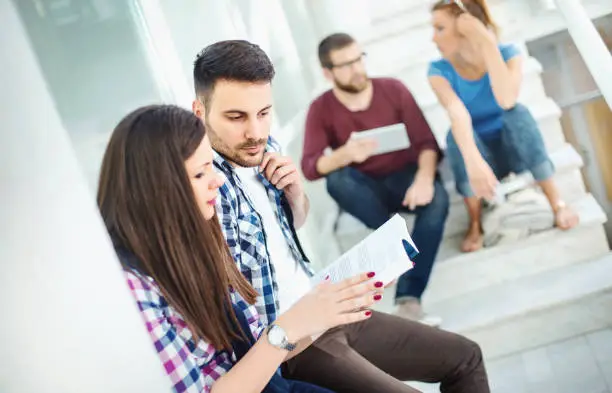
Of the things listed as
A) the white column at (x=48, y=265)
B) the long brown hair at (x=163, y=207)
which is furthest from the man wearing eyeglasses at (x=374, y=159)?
the white column at (x=48, y=265)

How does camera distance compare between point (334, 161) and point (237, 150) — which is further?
point (334, 161)

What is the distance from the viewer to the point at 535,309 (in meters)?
1.65

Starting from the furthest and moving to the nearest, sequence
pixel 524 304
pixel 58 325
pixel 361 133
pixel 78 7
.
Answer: pixel 361 133 → pixel 524 304 → pixel 78 7 → pixel 58 325

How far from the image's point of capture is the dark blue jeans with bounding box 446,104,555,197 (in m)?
1.75

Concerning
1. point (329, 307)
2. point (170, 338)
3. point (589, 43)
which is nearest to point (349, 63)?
point (589, 43)

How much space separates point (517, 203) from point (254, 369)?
1095 mm

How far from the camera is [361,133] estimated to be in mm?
1793

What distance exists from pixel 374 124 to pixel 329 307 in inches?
35.2

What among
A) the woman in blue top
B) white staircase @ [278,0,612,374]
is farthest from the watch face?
the woman in blue top

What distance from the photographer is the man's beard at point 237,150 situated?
1190 millimetres

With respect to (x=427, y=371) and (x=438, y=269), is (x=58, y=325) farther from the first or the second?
(x=438, y=269)

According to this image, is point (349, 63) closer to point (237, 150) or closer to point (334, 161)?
point (334, 161)

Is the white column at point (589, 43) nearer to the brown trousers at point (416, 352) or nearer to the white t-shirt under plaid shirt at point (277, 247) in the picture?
the brown trousers at point (416, 352)

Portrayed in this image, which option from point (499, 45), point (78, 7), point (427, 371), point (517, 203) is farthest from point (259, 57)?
point (517, 203)
